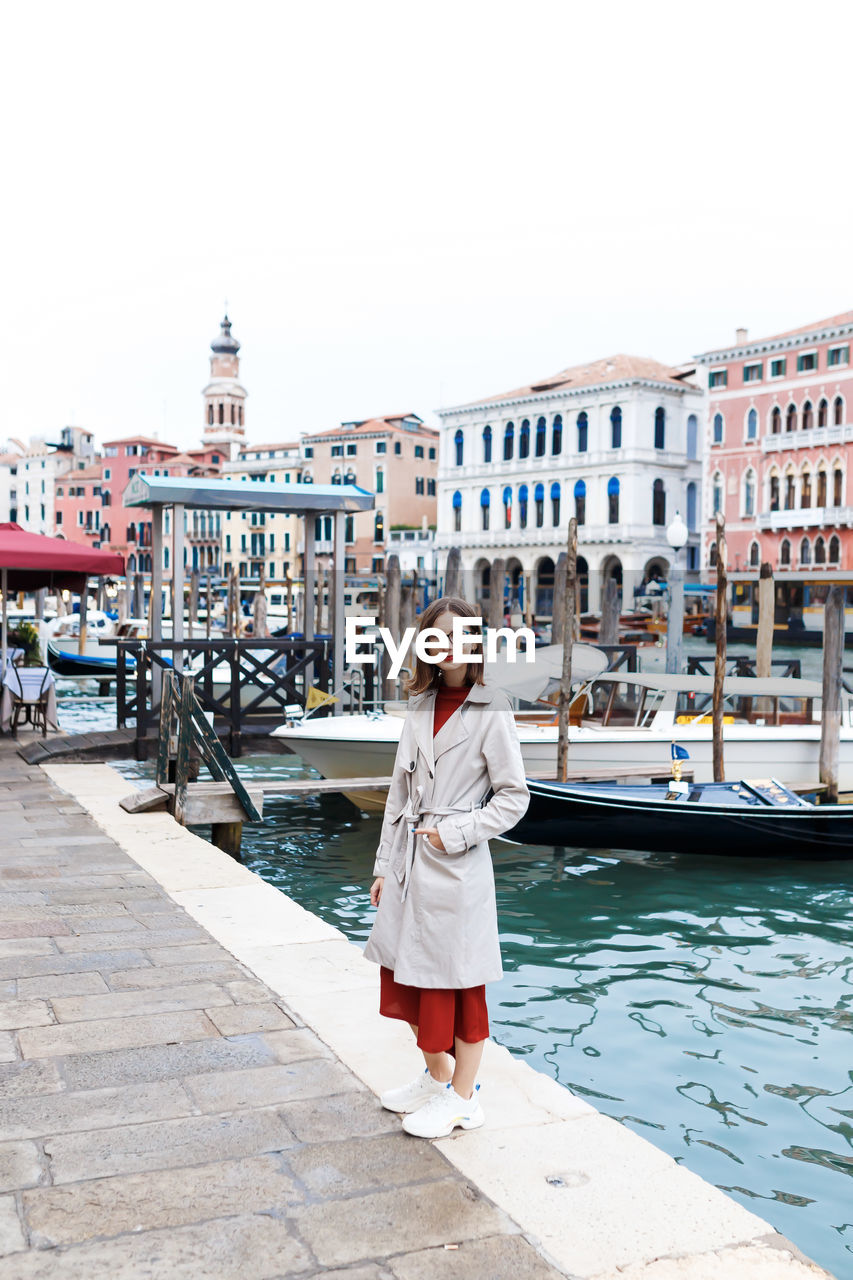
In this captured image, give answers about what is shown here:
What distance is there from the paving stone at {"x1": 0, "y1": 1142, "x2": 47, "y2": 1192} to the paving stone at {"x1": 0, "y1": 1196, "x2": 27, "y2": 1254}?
7 centimetres

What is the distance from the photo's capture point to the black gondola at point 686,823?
855 centimetres

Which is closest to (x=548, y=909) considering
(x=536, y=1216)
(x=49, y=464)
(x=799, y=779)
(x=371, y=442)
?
(x=799, y=779)

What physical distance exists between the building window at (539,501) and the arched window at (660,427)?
5501 mm

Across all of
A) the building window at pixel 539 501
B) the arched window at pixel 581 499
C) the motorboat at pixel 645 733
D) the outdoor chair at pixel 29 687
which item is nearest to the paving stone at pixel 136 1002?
the motorboat at pixel 645 733

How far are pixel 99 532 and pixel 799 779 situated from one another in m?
68.4

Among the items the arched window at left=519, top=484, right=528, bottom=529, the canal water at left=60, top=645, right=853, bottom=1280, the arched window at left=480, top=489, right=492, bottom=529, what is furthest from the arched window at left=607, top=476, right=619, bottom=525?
the canal water at left=60, top=645, right=853, bottom=1280

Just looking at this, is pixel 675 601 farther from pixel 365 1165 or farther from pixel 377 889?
pixel 365 1165

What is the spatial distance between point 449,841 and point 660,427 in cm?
4779

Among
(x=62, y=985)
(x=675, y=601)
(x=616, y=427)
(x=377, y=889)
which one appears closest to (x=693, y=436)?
(x=616, y=427)

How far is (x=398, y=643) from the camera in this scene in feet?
44.8

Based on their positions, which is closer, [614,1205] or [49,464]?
[614,1205]

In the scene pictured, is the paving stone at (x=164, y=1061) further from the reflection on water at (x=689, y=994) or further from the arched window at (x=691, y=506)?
the arched window at (x=691, y=506)

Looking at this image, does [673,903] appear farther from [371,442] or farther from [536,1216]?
[371,442]

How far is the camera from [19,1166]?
2.75 meters
